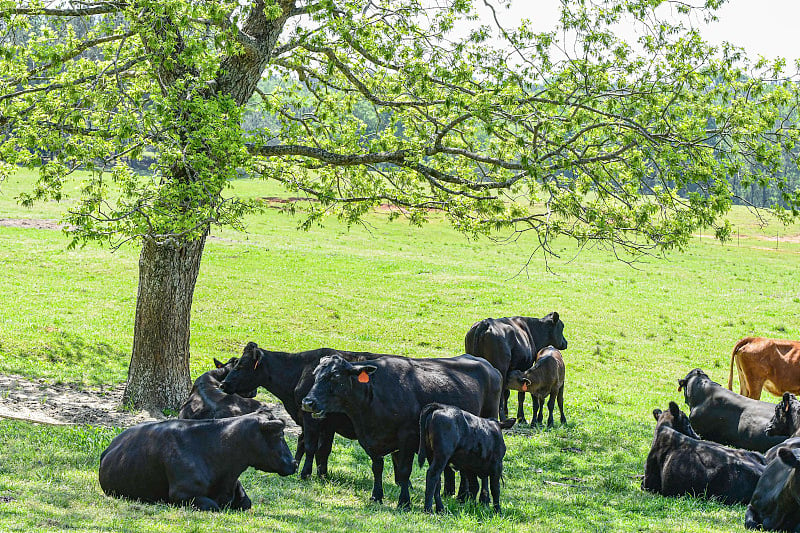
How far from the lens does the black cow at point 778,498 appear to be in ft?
31.1

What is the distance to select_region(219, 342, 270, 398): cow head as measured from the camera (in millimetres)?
12914

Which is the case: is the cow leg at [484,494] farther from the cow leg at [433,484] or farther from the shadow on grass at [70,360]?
the shadow on grass at [70,360]

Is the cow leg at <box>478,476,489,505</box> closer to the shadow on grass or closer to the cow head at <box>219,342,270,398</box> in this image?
the cow head at <box>219,342,270,398</box>

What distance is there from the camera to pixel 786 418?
12508 millimetres

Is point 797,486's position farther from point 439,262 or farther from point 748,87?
point 439,262

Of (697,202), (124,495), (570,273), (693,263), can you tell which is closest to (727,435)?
(697,202)

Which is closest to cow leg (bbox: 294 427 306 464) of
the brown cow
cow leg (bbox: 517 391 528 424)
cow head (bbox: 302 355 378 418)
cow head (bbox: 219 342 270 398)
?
cow head (bbox: 219 342 270 398)

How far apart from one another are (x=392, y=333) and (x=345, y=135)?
1034cm

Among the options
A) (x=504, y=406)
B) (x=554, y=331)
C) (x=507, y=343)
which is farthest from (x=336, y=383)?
(x=554, y=331)

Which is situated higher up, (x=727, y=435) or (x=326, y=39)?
(x=326, y=39)

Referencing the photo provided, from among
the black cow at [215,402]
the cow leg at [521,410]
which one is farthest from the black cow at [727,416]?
the black cow at [215,402]

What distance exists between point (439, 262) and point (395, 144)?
85.6ft

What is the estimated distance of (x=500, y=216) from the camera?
1623 centimetres

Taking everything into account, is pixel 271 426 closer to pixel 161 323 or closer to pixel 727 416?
pixel 161 323
